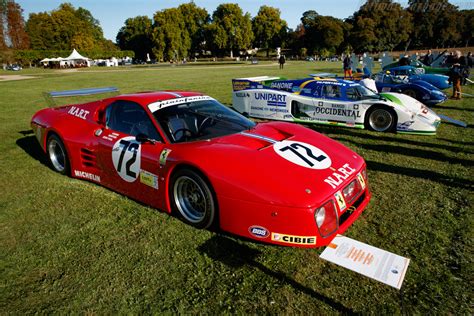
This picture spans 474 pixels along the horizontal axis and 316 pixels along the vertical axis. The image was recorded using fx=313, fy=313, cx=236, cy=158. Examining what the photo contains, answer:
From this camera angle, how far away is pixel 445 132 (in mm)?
7086

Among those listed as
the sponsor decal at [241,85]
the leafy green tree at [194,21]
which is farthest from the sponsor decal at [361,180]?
the leafy green tree at [194,21]

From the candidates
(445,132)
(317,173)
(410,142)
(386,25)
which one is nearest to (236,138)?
(317,173)

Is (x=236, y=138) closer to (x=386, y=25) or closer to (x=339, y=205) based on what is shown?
(x=339, y=205)

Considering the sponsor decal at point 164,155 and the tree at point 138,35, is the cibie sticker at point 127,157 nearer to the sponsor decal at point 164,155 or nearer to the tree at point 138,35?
the sponsor decal at point 164,155

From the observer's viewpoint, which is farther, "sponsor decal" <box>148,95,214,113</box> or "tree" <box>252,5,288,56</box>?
"tree" <box>252,5,288,56</box>

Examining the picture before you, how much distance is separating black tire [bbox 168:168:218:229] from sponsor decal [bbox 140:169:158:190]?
21 centimetres

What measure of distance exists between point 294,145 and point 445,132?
5.61 metres

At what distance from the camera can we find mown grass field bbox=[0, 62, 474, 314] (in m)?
2.27

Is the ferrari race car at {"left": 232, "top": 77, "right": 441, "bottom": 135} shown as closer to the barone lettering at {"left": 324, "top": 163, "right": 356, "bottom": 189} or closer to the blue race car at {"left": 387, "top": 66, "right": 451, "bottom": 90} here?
the barone lettering at {"left": 324, "top": 163, "right": 356, "bottom": 189}

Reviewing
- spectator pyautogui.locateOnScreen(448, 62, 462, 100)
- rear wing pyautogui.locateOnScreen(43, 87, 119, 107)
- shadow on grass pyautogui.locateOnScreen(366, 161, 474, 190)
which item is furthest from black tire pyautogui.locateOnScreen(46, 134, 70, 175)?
spectator pyautogui.locateOnScreen(448, 62, 462, 100)

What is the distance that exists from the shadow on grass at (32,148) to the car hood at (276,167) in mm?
3723

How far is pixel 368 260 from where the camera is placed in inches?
95.5

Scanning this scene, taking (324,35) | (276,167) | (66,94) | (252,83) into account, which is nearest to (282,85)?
(252,83)

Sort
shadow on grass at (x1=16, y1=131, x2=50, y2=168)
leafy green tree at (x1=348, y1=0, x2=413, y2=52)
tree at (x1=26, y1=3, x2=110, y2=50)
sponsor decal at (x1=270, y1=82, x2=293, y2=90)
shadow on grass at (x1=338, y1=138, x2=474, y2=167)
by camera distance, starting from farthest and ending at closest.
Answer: tree at (x1=26, y1=3, x2=110, y2=50) → leafy green tree at (x1=348, y1=0, x2=413, y2=52) → sponsor decal at (x1=270, y1=82, x2=293, y2=90) → shadow on grass at (x1=16, y1=131, x2=50, y2=168) → shadow on grass at (x1=338, y1=138, x2=474, y2=167)
